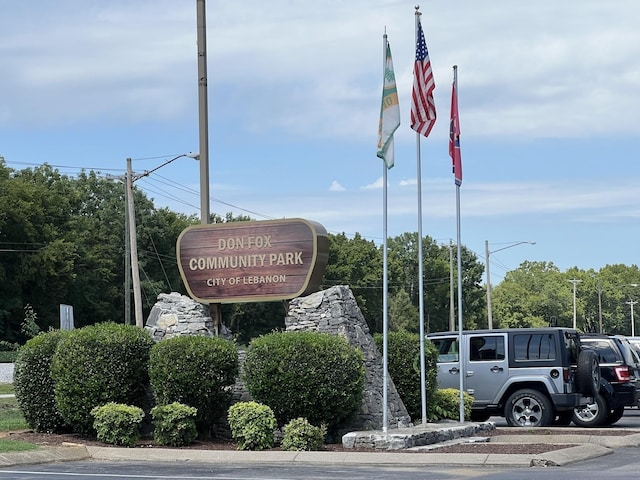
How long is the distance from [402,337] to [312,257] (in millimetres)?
2811

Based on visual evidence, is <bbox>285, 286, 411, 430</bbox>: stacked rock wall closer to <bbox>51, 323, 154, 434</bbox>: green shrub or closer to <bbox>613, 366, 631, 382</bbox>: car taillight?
<bbox>51, 323, 154, 434</bbox>: green shrub

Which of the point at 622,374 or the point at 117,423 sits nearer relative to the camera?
the point at 117,423

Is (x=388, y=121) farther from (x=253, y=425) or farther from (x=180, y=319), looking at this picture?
(x=253, y=425)

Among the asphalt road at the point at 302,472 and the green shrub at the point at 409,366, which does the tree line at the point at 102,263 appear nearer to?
the green shrub at the point at 409,366

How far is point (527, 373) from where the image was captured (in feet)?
69.7

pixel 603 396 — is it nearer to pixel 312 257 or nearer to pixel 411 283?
pixel 312 257

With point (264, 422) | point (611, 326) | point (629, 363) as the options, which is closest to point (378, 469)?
point (264, 422)

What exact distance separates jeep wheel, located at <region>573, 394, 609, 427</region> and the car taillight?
2.20ft

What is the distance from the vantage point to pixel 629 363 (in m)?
23.6

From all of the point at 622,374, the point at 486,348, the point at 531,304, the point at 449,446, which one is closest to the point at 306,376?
the point at 449,446

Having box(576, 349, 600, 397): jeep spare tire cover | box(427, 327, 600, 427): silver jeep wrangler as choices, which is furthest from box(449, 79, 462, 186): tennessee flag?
box(576, 349, 600, 397): jeep spare tire cover

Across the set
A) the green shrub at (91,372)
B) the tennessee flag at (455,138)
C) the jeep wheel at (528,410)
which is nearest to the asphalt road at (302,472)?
the green shrub at (91,372)

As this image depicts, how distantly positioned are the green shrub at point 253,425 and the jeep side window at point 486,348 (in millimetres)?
6389

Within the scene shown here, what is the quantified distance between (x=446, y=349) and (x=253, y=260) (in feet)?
19.1
